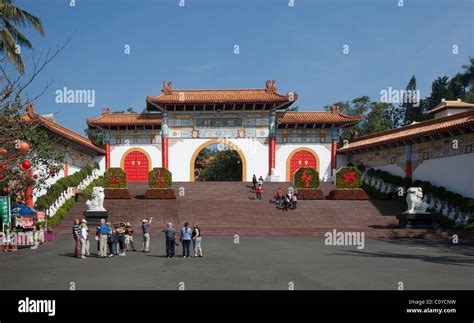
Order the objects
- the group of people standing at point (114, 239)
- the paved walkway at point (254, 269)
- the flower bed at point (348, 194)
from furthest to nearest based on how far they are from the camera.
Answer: the flower bed at point (348, 194) → the group of people standing at point (114, 239) → the paved walkway at point (254, 269)

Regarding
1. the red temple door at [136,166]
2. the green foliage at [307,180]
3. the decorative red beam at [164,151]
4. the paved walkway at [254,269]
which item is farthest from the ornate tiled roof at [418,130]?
the red temple door at [136,166]

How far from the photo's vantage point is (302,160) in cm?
3634

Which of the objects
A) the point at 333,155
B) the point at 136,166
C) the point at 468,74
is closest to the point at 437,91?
the point at 468,74

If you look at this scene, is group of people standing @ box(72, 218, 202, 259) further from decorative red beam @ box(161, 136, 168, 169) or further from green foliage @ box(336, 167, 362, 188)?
decorative red beam @ box(161, 136, 168, 169)

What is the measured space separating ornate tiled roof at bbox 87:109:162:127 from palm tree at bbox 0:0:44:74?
1561 cm

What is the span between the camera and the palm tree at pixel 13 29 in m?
18.1

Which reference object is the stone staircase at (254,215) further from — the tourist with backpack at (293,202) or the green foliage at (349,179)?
the green foliage at (349,179)

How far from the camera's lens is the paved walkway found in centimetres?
823

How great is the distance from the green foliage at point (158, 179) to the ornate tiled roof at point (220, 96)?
9767 mm

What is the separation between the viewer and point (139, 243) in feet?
53.3

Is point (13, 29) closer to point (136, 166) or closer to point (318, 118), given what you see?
point (136, 166)

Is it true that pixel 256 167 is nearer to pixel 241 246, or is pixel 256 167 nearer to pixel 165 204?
pixel 165 204
